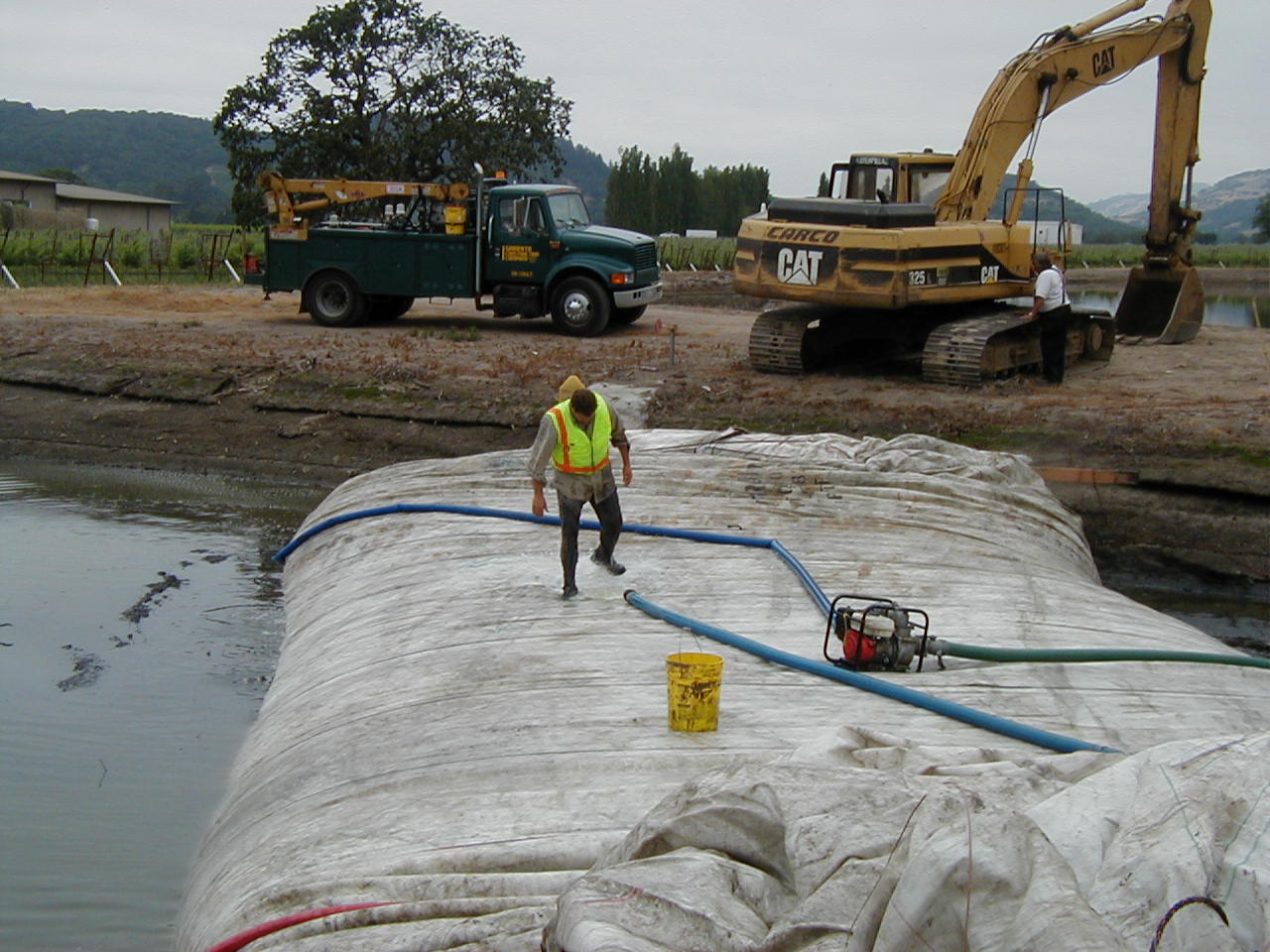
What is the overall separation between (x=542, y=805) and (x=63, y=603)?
6.84 meters

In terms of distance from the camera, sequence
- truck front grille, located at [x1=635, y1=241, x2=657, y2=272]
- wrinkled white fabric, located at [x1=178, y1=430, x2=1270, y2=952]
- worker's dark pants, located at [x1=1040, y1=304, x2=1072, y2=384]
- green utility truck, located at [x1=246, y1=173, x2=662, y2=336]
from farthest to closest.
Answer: truck front grille, located at [x1=635, y1=241, x2=657, y2=272]
green utility truck, located at [x1=246, y1=173, x2=662, y2=336]
worker's dark pants, located at [x1=1040, y1=304, x2=1072, y2=384]
wrinkled white fabric, located at [x1=178, y1=430, x2=1270, y2=952]

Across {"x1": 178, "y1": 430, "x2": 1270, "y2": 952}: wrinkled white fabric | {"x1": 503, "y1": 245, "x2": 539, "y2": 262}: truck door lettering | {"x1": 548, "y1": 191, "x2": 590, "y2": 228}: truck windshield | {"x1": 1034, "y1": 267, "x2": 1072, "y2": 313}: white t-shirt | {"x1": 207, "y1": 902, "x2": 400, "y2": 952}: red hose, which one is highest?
{"x1": 548, "y1": 191, "x2": 590, "y2": 228}: truck windshield

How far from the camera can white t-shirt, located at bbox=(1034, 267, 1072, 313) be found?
15.6 m

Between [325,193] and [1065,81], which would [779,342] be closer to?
[1065,81]

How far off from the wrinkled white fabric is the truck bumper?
8.67 metres

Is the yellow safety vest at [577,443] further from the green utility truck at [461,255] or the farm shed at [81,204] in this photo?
the farm shed at [81,204]

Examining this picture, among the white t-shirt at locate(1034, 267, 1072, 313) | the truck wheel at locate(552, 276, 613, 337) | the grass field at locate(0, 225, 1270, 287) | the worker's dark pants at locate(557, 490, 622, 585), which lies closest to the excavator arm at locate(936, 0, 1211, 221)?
the white t-shirt at locate(1034, 267, 1072, 313)

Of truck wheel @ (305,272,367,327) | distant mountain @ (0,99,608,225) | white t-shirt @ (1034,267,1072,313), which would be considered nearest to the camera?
white t-shirt @ (1034,267,1072,313)

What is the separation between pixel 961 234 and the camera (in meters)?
15.6

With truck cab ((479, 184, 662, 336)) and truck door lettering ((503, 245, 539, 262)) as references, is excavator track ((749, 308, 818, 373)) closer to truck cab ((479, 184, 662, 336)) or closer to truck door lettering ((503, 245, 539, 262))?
truck cab ((479, 184, 662, 336))

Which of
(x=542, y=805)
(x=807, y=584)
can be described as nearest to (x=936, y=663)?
(x=807, y=584)

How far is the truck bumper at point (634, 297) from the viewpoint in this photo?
2011 centimetres

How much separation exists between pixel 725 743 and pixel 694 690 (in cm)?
26

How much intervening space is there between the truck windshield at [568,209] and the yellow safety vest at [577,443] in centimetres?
1250
